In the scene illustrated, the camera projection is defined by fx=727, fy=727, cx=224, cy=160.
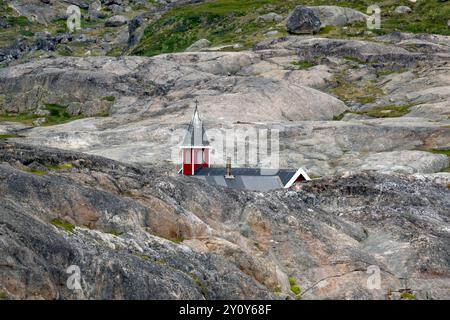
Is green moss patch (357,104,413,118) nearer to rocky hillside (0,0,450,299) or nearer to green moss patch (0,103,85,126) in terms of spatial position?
rocky hillside (0,0,450,299)

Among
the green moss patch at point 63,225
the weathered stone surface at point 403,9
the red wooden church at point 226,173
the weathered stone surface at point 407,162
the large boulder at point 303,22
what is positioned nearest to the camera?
the green moss patch at point 63,225

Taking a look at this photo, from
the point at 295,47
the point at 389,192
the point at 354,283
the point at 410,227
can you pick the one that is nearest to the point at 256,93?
the point at 295,47

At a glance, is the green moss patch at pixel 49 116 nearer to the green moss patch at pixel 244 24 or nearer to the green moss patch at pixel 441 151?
the green moss patch at pixel 244 24

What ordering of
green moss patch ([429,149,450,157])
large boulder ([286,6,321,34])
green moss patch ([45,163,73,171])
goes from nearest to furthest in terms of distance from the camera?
green moss patch ([45,163,73,171]) → green moss patch ([429,149,450,157]) → large boulder ([286,6,321,34])

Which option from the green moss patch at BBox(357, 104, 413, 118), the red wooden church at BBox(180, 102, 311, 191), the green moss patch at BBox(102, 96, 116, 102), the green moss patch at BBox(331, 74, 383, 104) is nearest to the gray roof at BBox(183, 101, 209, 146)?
the red wooden church at BBox(180, 102, 311, 191)

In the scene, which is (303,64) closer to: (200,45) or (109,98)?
(109,98)

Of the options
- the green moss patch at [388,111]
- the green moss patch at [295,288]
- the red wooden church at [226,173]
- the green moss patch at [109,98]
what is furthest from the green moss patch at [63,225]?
the green moss patch at [109,98]
